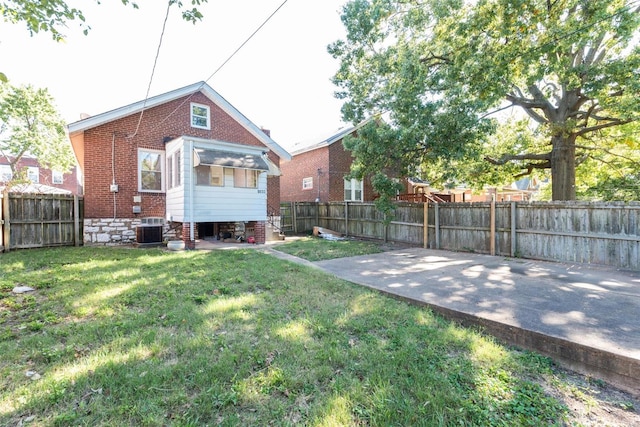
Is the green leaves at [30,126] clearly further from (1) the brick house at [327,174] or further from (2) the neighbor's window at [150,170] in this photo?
(1) the brick house at [327,174]

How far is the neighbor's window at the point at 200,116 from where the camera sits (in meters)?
12.5

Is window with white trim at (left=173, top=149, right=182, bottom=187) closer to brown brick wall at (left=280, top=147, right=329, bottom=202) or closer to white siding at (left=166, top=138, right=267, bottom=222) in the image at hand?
white siding at (left=166, top=138, right=267, bottom=222)

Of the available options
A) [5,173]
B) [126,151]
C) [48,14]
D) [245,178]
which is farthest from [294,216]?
A: [5,173]

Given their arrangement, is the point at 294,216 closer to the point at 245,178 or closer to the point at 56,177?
the point at 245,178

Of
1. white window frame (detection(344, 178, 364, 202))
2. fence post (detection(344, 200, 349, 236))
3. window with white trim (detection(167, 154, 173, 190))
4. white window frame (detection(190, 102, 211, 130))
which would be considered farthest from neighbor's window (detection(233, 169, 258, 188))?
white window frame (detection(344, 178, 364, 202))

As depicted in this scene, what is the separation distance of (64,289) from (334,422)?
5.29 meters

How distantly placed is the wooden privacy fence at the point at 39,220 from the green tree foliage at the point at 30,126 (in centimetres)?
1752

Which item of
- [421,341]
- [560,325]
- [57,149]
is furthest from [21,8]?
[57,149]

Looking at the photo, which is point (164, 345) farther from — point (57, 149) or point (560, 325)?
point (57, 149)

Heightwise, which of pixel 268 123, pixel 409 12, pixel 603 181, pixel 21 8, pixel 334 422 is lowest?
pixel 334 422

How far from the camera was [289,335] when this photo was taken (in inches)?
135

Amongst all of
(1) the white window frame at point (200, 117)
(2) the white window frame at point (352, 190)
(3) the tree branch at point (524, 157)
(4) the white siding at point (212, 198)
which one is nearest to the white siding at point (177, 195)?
(4) the white siding at point (212, 198)

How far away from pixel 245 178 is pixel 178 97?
4496 mm

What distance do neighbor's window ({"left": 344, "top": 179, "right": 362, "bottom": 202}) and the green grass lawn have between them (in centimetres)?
1385
